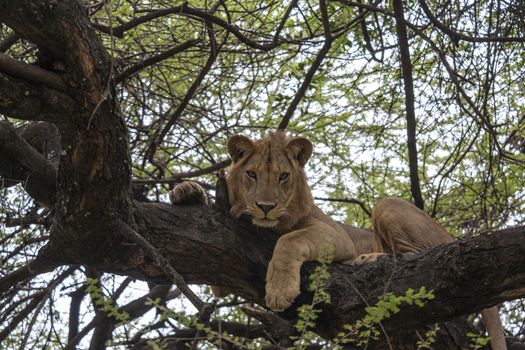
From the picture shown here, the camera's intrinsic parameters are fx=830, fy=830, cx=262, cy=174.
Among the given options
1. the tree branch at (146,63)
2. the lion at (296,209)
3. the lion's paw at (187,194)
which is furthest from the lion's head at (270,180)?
the tree branch at (146,63)

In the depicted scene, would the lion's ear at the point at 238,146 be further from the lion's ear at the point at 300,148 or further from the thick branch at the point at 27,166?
the thick branch at the point at 27,166

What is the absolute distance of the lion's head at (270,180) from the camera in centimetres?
631

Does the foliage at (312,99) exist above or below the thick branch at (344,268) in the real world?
above

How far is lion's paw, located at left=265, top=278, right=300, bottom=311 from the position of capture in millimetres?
5590

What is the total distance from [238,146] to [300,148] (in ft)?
1.71

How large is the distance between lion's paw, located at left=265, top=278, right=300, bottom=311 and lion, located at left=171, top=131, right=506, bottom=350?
17.0 inches

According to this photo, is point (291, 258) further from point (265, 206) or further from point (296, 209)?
point (296, 209)

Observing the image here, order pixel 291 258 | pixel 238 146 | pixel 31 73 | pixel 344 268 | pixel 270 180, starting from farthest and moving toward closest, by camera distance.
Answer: pixel 238 146 → pixel 270 180 → pixel 344 268 → pixel 291 258 → pixel 31 73

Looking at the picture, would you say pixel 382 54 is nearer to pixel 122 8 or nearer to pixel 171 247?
pixel 122 8

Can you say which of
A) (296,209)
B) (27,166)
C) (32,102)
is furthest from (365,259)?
(32,102)

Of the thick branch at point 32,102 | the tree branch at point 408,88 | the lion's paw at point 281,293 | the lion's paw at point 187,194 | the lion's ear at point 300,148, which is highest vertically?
the tree branch at point 408,88

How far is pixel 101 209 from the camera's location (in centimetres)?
530

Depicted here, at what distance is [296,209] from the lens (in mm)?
6734

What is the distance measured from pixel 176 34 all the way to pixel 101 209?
3051mm
